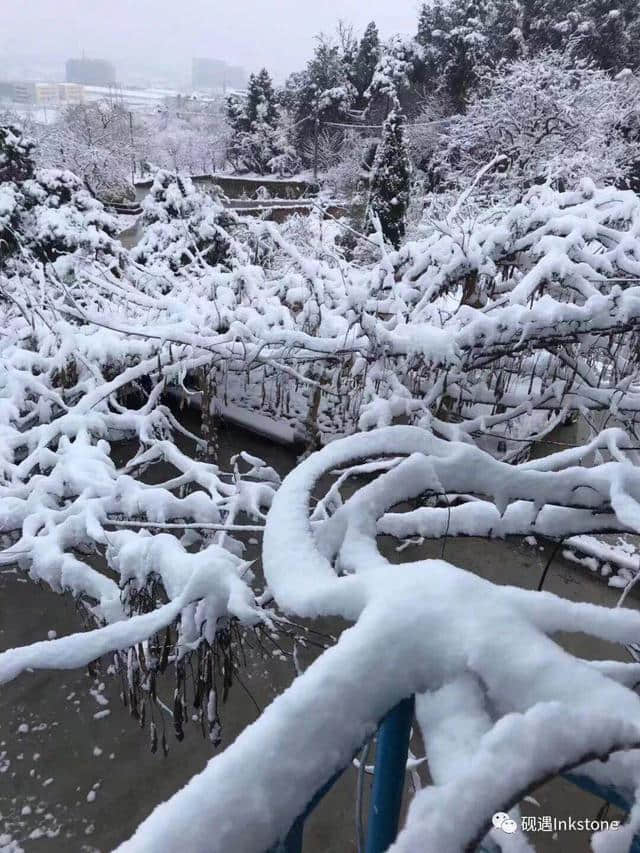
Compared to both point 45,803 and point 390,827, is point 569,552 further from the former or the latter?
point 390,827

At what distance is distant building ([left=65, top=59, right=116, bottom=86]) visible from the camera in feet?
396

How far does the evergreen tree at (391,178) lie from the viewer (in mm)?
13570

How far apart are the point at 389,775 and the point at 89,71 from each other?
6019 inches

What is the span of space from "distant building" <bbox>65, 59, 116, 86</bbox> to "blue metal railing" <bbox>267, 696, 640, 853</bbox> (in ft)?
467

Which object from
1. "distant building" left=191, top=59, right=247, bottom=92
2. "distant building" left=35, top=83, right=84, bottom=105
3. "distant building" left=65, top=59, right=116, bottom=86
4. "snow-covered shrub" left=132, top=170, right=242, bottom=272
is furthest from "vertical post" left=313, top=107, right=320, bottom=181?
"distant building" left=191, top=59, right=247, bottom=92

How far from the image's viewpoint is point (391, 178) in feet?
45.1

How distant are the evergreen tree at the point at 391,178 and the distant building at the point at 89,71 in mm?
128978


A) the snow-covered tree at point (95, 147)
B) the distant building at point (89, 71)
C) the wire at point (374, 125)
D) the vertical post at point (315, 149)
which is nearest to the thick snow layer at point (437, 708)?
the wire at point (374, 125)

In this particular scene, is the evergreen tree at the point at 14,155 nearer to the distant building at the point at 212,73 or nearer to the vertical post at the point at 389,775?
the vertical post at the point at 389,775

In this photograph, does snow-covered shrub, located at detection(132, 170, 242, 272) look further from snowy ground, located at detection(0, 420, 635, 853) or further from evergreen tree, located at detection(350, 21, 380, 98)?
evergreen tree, located at detection(350, 21, 380, 98)

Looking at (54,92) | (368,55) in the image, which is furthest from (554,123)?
(54,92)

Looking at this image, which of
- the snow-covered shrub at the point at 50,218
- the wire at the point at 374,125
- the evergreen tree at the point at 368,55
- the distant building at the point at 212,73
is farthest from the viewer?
the distant building at the point at 212,73

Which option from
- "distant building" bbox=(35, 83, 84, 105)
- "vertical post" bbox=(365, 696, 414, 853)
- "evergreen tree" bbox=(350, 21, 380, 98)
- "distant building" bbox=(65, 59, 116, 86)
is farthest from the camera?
"distant building" bbox=(65, 59, 116, 86)

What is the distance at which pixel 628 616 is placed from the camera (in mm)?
1117
